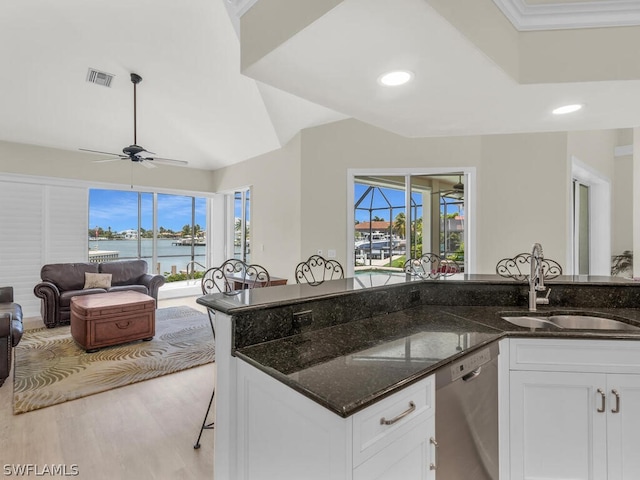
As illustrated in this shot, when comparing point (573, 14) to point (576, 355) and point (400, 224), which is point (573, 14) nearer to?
point (576, 355)

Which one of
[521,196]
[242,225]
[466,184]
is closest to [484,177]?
[466,184]

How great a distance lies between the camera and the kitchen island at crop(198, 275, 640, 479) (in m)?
1.02

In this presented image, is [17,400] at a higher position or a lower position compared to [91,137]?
lower

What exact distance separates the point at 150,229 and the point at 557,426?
7.29m

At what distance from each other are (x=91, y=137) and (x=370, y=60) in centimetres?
581

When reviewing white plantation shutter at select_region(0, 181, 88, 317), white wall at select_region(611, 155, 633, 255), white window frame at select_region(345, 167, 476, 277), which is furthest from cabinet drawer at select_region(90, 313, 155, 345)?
white wall at select_region(611, 155, 633, 255)

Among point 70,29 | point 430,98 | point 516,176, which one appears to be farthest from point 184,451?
point 516,176

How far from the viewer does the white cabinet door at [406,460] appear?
100 cm

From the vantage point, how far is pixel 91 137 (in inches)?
222

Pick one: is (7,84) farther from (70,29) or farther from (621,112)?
(621,112)

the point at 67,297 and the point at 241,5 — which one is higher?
the point at 241,5

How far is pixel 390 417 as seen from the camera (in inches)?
41.8

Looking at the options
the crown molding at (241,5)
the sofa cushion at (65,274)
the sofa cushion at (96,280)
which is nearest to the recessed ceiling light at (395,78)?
the crown molding at (241,5)

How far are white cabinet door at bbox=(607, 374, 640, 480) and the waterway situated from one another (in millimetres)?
7268
